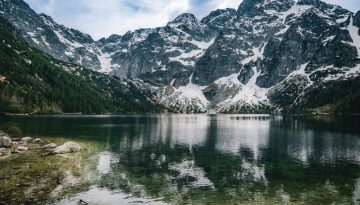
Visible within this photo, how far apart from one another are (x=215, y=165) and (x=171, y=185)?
→ 1956cm

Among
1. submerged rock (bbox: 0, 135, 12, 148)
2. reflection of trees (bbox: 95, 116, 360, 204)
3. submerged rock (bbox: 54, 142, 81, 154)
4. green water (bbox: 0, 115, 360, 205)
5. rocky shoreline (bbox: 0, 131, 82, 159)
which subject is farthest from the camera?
submerged rock (bbox: 0, 135, 12, 148)

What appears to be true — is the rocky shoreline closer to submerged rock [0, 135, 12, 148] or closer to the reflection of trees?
submerged rock [0, 135, 12, 148]

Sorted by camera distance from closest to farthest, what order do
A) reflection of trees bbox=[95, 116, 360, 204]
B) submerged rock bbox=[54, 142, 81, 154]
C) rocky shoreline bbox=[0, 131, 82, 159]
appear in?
1. reflection of trees bbox=[95, 116, 360, 204]
2. rocky shoreline bbox=[0, 131, 82, 159]
3. submerged rock bbox=[54, 142, 81, 154]

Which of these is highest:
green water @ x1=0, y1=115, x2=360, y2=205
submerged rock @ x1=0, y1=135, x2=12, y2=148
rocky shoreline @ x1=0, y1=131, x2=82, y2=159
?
submerged rock @ x1=0, y1=135, x2=12, y2=148

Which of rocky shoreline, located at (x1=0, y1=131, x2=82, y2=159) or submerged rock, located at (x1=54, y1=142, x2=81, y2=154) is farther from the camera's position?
submerged rock, located at (x1=54, y1=142, x2=81, y2=154)

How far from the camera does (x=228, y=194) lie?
46125 mm

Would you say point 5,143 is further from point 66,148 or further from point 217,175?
point 217,175

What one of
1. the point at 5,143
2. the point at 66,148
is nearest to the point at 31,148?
the point at 5,143

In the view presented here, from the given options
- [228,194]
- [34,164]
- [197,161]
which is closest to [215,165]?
[197,161]

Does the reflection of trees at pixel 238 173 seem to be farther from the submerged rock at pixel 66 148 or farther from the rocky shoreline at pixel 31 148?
the rocky shoreline at pixel 31 148

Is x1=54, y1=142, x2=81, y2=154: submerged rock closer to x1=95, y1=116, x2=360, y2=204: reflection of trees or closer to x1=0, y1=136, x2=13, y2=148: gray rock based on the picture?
x1=95, y1=116, x2=360, y2=204: reflection of trees

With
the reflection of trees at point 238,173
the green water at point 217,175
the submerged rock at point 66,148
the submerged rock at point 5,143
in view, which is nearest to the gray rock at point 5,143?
the submerged rock at point 5,143

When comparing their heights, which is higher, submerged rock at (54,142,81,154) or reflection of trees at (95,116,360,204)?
submerged rock at (54,142,81,154)

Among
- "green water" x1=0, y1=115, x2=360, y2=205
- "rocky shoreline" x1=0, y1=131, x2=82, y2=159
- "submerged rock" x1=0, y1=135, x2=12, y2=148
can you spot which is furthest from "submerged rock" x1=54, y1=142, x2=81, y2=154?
"submerged rock" x1=0, y1=135, x2=12, y2=148
